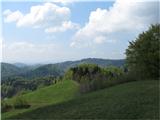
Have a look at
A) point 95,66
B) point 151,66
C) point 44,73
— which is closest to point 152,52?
point 151,66

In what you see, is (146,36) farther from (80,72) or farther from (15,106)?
(80,72)

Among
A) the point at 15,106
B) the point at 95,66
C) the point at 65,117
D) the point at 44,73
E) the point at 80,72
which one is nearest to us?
the point at 65,117

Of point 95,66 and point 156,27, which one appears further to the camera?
point 95,66

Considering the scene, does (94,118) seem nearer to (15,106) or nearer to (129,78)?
(15,106)

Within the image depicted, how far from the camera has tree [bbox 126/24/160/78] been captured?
35094 mm

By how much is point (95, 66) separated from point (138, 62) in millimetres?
26716

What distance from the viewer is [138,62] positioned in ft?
119

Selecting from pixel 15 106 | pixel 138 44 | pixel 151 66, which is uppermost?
pixel 138 44

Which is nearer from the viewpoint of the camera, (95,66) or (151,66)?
(151,66)

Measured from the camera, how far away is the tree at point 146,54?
35094 mm

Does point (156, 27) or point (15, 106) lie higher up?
point (156, 27)

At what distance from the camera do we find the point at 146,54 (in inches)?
1400

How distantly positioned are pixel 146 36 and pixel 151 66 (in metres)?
3.33

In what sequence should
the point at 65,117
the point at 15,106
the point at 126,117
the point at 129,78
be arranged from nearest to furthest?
the point at 126,117, the point at 65,117, the point at 15,106, the point at 129,78
